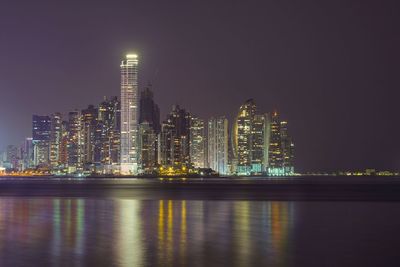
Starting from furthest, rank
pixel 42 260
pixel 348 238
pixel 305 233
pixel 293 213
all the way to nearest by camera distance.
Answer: pixel 293 213
pixel 305 233
pixel 348 238
pixel 42 260

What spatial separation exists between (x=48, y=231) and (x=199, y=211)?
16642 millimetres

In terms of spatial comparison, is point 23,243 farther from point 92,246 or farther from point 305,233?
point 305,233

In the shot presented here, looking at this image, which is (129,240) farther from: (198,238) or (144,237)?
(198,238)

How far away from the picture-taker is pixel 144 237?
29.6 meters

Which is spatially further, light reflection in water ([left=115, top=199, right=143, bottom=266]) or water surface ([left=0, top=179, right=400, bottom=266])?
water surface ([left=0, top=179, right=400, bottom=266])

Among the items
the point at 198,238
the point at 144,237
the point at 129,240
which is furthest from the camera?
the point at 144,237

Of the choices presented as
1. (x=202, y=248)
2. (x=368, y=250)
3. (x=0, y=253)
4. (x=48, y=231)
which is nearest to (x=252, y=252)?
(x=202, y=248)

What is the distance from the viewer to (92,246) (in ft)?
86.6

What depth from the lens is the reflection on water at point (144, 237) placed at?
23156 mm

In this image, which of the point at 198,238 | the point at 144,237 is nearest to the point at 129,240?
the point at 144,237

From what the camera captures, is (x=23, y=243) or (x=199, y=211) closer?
(x=23, y=243)

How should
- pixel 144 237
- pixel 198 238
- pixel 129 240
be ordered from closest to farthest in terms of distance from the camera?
pixel 129 240 → pixel 198 238 → pixel 144 237

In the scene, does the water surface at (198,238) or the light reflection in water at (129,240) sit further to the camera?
the water surface at (198,238)

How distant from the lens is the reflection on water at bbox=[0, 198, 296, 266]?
76.0 feet
